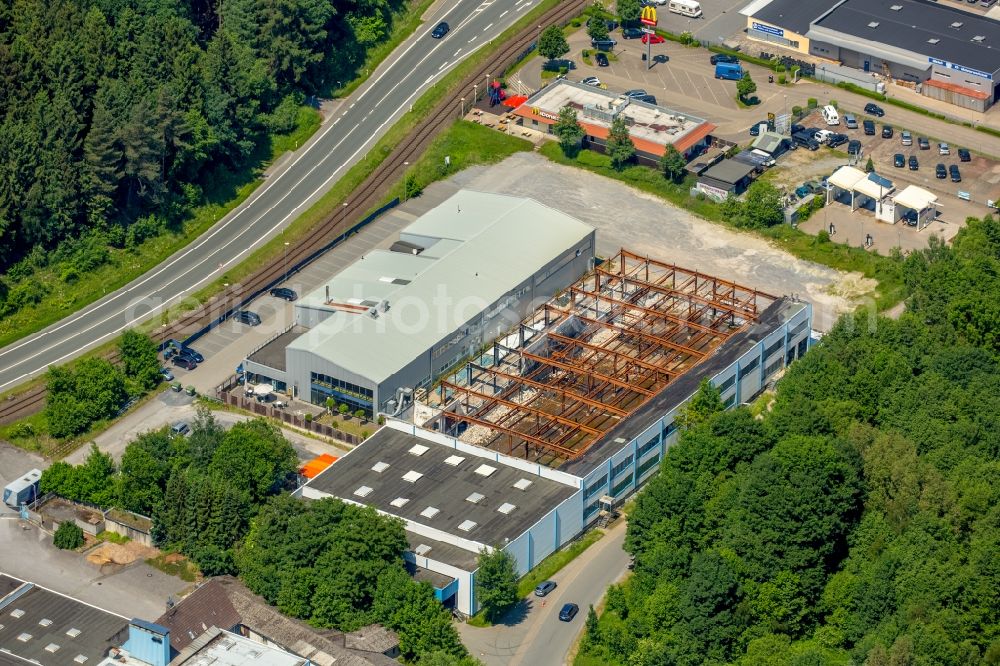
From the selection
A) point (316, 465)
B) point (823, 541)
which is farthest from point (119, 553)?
point (823, 541)

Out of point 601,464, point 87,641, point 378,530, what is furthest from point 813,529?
point 87,641

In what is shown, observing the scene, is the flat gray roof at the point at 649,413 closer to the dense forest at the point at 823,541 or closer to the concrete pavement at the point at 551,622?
the dense forest at the point at 823,541

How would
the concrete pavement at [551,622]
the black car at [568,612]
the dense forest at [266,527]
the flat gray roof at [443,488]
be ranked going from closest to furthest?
the dense forest at [266,527] → the concrete pavement at [551,622] → the black car at [568,612] → the flat gray roof at [443,488]

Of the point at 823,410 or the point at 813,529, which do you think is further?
the point at 823,410

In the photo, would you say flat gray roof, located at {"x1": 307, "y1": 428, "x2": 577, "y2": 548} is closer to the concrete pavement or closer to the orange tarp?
the orange tarp

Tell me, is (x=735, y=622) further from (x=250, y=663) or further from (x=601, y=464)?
(x=250, y=663)

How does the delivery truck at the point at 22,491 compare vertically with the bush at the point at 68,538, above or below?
above

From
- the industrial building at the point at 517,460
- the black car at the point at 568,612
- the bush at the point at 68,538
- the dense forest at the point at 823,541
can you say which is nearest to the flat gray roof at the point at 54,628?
the bush at the point at 68,538
